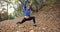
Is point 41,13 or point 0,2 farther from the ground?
point 0,2

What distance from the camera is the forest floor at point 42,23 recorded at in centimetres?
215

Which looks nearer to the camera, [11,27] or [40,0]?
[11,27]

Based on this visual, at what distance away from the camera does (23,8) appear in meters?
2.18

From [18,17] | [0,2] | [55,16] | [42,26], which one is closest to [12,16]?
[18,17]

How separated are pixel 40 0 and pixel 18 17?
353 millimetres

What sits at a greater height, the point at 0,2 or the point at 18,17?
the point at 0,2

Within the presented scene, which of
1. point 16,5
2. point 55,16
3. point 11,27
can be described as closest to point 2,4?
point 16,5

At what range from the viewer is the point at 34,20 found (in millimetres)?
2184

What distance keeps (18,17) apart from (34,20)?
0.20 metres

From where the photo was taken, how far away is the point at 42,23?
2199 mm

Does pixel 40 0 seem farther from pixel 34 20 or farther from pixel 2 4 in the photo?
pixel 2 4

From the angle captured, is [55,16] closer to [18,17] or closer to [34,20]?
[34,20]

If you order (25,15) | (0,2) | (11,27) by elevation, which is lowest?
(11,27)

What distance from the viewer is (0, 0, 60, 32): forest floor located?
2.15m
